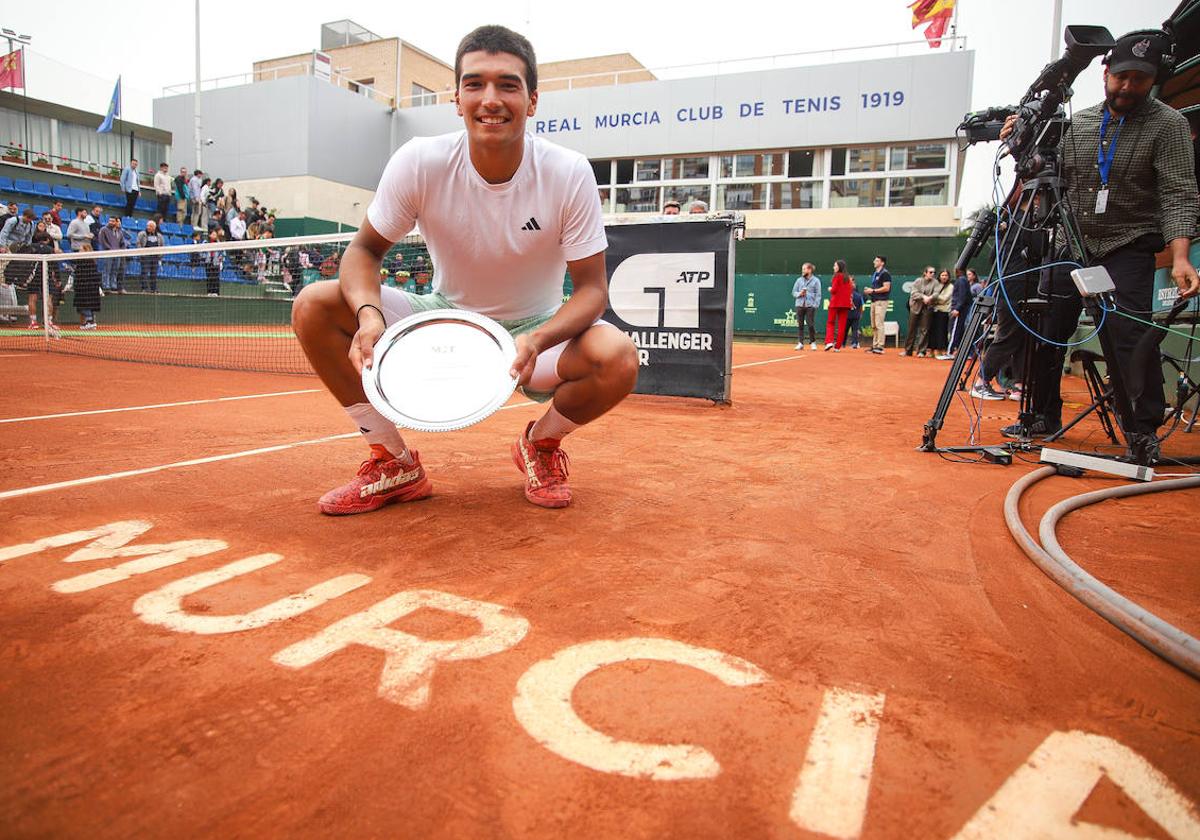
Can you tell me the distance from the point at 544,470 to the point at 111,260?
14.8 m

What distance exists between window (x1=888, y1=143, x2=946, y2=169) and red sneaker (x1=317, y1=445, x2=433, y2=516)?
24.0 meters

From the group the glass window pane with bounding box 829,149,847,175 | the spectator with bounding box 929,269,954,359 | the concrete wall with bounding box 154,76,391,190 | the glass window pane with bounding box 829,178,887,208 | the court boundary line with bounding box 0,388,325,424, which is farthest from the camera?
the concrete wall with bounding box 154,76,391,190

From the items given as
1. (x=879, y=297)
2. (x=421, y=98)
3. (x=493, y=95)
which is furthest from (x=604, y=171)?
(x=493, y=95)

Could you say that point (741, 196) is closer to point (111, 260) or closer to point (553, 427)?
point (111, 260)

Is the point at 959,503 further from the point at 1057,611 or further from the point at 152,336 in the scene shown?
the point at 152,336

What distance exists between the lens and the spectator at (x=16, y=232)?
48.2 ft

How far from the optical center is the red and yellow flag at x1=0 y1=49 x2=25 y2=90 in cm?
2392

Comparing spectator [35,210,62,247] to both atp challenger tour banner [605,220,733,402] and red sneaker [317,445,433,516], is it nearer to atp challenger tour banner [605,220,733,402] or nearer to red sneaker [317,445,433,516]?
atp challenger tour banner [605,220,733,402]

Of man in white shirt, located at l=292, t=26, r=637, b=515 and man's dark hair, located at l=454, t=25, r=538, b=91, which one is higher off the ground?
man's dark hair, located at l=454, t=25, r=538, b=91

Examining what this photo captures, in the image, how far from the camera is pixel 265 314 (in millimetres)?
16234

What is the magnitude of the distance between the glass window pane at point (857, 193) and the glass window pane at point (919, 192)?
411 millimetres

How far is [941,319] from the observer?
17.0 meters

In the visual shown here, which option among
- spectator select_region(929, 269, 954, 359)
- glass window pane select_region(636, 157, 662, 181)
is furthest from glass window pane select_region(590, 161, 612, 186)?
spectator select_region(929, 269, 954, 359)

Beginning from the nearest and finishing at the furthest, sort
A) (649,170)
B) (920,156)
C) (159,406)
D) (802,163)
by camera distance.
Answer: (159,406) → (920,156) → (802,163) → (649,170)
